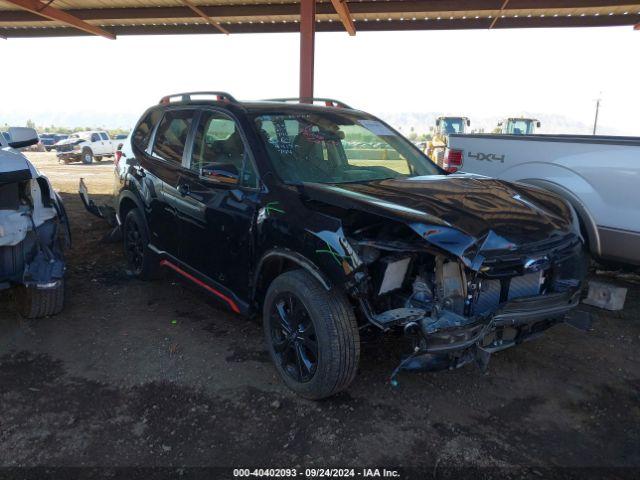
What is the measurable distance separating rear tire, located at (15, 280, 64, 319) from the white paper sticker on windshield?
9.44 feet

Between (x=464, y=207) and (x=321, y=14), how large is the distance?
9606 millimetres

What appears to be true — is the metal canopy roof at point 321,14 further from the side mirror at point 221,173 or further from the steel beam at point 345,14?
the side mirror at point 221,173

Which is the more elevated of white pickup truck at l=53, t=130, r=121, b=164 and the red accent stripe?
white pickup truck at l=53, t=130, r=121, b=164

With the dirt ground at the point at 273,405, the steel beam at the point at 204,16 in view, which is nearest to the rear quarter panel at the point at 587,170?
the dirt ground at the point at 273,405

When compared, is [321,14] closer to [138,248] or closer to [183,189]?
[138,248]

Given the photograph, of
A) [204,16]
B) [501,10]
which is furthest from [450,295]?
[204,16]

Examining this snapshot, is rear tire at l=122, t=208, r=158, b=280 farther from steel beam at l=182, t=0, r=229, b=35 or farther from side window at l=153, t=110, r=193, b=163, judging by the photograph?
steel beam at l=182, t=0, r=229, b=35

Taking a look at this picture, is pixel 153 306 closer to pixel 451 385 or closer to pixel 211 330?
pixel 211 330

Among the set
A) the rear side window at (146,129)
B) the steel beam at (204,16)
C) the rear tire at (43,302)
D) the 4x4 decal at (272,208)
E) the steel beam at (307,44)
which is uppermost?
the steel beam at (204,16)

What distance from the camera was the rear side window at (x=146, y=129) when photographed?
469cm

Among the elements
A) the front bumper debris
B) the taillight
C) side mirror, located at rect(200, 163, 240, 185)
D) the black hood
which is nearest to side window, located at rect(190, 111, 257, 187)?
side mirror, located at rect(200, 163, 240, 185)

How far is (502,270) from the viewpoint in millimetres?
2682

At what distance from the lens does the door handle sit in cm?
385

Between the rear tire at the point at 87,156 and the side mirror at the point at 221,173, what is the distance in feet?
79.6
